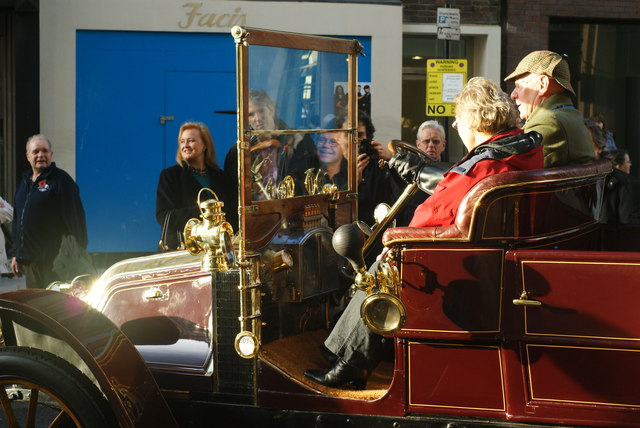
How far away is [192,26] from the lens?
36.2ft

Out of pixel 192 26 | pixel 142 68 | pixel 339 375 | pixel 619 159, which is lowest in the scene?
pixel 339 375

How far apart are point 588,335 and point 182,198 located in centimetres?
349

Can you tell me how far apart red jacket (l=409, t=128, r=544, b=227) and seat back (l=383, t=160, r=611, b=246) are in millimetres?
167

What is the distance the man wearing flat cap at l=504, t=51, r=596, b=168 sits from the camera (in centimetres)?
381

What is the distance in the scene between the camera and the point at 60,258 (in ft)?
23.6

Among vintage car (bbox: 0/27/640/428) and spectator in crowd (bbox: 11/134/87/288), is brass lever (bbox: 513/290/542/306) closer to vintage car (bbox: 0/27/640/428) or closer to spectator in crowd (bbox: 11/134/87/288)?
vintage car (bbox: 0/27/640/428)

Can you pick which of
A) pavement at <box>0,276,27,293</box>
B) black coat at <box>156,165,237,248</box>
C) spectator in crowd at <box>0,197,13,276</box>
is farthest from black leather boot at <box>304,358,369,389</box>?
pavement at <box>0,276,27,293</box>

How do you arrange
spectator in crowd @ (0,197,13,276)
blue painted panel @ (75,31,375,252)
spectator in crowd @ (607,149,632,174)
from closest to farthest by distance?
spectator in crowd @ (607,149,632,174), spectator in crowd @ (0,197,13,276), blue painted panel @ (75,31,375,252)

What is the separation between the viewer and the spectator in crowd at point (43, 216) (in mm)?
7191

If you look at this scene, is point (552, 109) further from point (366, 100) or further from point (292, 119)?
point (366, 100)

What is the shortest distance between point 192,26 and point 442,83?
3207mm

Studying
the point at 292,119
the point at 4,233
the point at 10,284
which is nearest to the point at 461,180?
the point at 292,119

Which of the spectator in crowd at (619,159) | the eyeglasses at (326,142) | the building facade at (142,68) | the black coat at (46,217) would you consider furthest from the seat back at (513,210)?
the building facade at (142,68)

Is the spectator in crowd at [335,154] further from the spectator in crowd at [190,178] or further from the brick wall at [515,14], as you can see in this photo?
the brick wall at [515,14]
